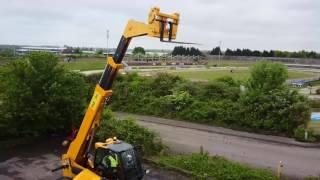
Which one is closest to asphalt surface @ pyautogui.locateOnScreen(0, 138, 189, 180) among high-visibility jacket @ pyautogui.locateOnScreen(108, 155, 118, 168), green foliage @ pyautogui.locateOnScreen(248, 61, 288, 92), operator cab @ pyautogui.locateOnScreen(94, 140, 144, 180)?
operator cab @ pyautogui.locateOnScreen(94, 140, 144, 180)

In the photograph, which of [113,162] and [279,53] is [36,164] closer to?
[113,162]

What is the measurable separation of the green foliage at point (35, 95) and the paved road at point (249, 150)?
6.06 metres

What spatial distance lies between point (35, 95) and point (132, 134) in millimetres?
5306

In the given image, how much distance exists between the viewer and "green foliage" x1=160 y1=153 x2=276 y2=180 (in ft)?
48.7

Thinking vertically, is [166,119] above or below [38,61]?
below

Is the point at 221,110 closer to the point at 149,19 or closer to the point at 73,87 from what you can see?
the point at 73,87

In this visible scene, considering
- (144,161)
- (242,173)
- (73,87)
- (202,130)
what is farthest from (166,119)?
(242,173)

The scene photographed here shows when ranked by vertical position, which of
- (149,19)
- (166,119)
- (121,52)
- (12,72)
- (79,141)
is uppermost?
(149,19)

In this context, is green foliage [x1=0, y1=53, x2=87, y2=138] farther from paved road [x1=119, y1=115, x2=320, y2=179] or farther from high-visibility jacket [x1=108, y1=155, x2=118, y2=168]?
high-visibility jacket [x1=108, y1=155, x2=118, y2=168]

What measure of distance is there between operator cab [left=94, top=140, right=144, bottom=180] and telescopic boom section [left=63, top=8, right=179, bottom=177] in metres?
0.85

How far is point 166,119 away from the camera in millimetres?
29578

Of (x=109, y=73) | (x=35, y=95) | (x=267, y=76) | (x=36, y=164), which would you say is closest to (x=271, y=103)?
(x=267, y=76)

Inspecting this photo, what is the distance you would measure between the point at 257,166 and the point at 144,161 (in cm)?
498

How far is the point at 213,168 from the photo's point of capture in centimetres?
1562
